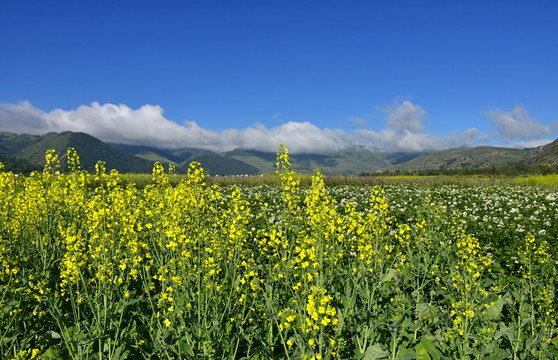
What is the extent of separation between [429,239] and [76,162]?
9.27 metres

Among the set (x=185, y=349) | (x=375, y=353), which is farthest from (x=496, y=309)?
(x=185, y=349)

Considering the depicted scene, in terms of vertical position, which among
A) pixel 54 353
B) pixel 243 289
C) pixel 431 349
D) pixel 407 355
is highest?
pixel 243 289

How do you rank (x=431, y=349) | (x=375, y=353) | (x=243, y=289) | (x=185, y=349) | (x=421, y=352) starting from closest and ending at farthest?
(x=185, y=349), (x=375, y=353), (x=431, y=349), (x=421, y=352), (x=243, y=289)

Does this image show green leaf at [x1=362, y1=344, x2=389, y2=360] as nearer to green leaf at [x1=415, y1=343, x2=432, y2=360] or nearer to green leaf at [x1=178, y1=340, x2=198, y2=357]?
green leaf at [x1=415, y1=343, x2=432, y2=360]

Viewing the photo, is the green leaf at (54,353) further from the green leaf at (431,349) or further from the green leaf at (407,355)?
the green leaf at (431,349)

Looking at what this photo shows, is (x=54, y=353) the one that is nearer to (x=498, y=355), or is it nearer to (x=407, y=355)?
(x=407, y=355)

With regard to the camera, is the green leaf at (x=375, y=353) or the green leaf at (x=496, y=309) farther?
the green leaf at (x=496, y=309)

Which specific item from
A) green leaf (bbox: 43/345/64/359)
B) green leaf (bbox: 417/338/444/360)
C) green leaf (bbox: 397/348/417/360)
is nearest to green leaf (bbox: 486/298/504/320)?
green leaf (bbox: 417/338/444/360)

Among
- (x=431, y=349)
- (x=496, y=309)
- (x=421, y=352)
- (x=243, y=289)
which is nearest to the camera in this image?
(x=431, y=349)

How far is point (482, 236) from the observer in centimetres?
976

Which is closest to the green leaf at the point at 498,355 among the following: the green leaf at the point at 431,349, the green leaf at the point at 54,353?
the green leaf at the point at 431,349

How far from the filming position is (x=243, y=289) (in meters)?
4.81

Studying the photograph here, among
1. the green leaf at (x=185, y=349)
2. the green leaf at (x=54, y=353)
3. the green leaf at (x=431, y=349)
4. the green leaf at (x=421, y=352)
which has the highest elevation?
the green leaf at (x=185, y=349)

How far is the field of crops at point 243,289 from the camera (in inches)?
Answer: 154
